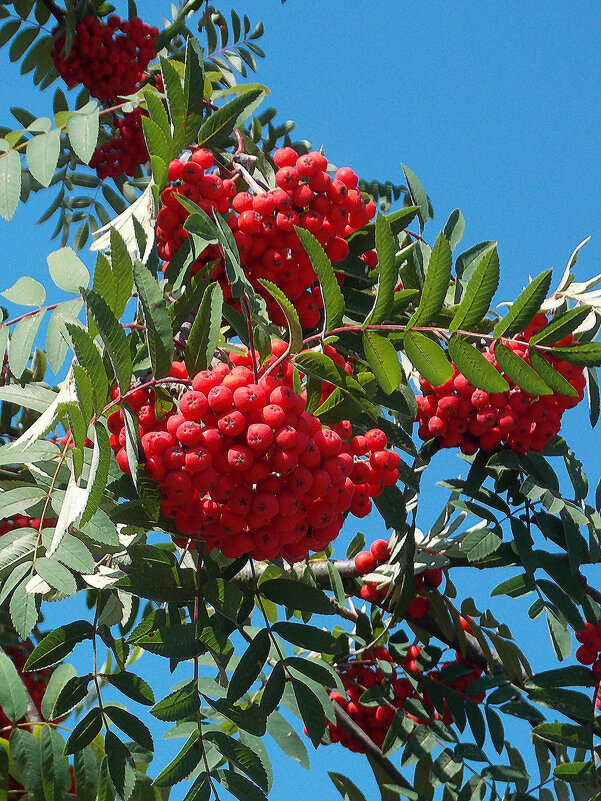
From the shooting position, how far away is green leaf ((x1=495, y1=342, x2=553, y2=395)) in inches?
76.5

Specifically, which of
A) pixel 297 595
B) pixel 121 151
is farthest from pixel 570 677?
pixel 121 151

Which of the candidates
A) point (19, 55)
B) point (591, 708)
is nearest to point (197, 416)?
point (591, 708)

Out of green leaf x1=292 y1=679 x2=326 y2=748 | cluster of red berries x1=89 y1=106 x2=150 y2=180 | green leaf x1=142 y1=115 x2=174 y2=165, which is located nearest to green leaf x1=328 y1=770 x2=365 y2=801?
green leaf x1=292 y1=679 x2=326 y2=748

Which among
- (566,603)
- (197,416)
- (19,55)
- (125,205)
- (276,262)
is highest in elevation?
(19,55)

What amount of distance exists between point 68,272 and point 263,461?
33.2 inches

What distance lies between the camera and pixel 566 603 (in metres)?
2.89

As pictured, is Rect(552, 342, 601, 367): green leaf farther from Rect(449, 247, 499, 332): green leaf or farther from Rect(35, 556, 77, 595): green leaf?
Rect(35, 556, 77, 595): green leaf

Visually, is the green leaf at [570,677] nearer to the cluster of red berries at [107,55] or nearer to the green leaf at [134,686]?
the green leaf at [134,686]

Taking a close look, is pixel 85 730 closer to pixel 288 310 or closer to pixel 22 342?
pixel 22 342

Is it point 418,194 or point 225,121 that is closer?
point 225,121

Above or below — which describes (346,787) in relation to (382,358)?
below

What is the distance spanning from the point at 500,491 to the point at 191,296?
1419 millimetres

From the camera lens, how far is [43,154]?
2580 millimetres

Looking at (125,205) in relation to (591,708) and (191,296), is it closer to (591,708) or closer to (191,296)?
(191,296)
